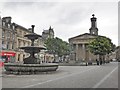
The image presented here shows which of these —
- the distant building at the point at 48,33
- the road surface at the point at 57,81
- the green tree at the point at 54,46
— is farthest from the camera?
the distant building at the point at 48,33

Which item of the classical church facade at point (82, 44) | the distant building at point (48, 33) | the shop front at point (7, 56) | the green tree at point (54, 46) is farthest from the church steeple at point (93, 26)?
the shop front at point (7, 56)

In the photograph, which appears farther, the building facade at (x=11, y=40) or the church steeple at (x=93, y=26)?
the church steeple at (x=93, y=26)

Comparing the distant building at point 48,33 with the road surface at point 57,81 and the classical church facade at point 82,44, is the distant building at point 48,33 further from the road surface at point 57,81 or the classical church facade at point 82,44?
the road surface at point 57,81

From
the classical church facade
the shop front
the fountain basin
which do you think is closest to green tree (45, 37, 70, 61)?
the shop front

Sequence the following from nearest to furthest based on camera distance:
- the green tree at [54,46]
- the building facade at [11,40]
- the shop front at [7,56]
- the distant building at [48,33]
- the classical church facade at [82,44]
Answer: the shop front at [7,56]
the building facade at [11,40]
the green tree at [54,46]
the distant building at [48,33]
the classical church facade at [82,44]

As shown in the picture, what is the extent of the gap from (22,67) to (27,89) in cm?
1192

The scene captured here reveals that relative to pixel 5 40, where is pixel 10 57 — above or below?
below

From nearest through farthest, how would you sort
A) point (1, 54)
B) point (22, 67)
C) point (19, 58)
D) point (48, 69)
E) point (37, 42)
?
1. point (22, 67)
2. point (48, 69)
3. point (1, 54)
4. point (19, 58)
5. point (37, 42)

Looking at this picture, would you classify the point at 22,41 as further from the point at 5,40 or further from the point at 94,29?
the point at 94,29

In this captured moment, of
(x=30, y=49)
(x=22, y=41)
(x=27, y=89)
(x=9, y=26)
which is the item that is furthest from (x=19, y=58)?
(x=27, y=89)

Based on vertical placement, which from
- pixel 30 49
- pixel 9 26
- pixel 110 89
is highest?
pixel 9 26

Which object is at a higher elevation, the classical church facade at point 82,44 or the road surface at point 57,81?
the classical church facade at point 82,44

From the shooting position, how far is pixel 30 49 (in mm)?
30531

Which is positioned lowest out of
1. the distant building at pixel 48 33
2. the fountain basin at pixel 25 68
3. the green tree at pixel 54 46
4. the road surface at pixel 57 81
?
the road surface at pixel 57 81
